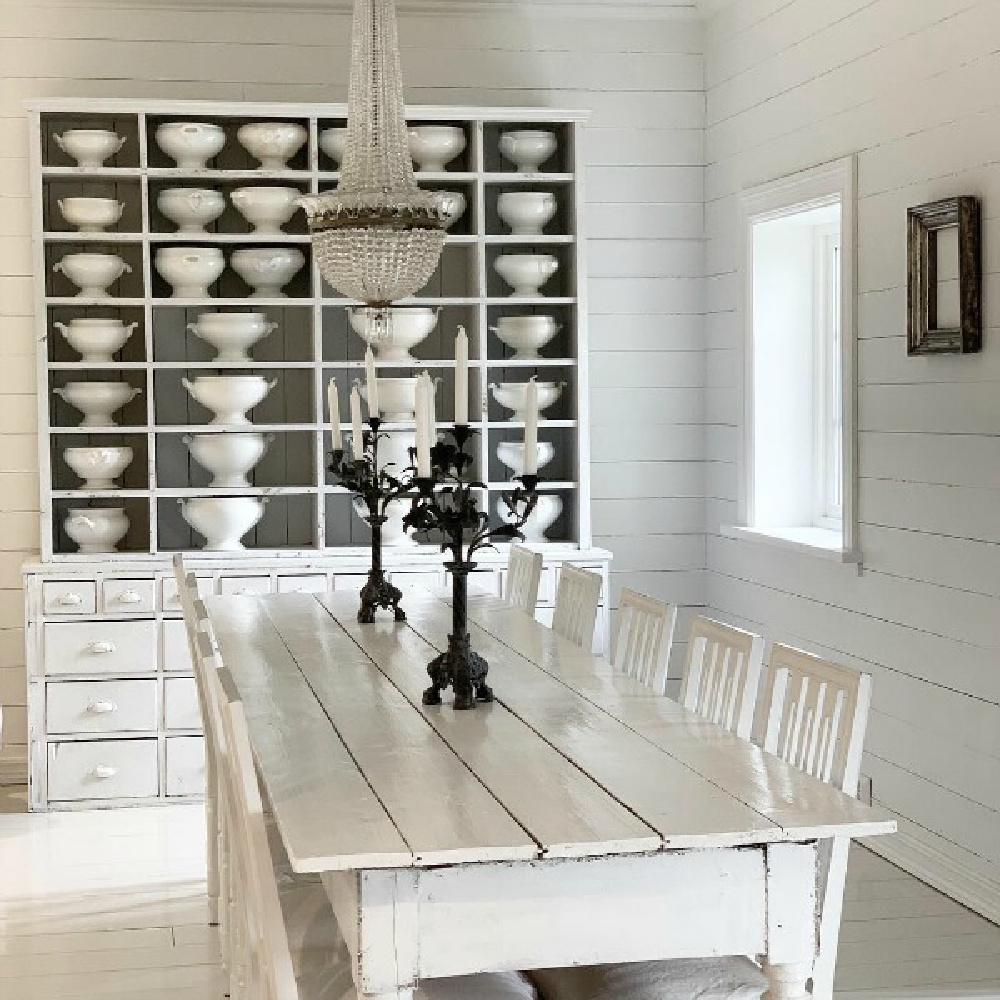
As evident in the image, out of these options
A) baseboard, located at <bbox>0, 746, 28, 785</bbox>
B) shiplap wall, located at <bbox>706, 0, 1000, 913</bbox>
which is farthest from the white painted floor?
baseboard, located at <bbox>0, 746, 28, 785</bbox>

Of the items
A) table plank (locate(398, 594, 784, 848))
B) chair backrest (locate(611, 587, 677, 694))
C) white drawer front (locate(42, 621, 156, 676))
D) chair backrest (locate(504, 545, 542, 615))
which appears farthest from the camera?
white drawer front (locate(42, 621, 156, 676))

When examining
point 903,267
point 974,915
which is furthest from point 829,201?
point 974,915

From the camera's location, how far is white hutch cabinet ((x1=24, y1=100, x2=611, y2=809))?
Answer: 563cm

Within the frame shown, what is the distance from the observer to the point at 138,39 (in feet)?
19.6

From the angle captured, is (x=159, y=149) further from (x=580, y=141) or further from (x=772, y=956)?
(x=772, y=956)

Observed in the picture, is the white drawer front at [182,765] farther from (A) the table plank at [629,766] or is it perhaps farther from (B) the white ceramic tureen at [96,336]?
(A) the table plank at [629,766]

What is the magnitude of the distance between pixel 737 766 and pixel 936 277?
7.19 ft

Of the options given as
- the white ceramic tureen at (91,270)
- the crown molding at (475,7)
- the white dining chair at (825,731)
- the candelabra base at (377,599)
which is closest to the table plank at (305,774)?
the candelabra base at (377,599)

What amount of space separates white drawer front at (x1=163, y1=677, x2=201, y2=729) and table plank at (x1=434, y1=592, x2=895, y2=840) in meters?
2.25

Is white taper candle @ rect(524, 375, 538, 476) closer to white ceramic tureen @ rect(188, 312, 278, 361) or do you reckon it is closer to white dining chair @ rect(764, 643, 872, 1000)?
white dining chair @ rect(764, 643, 872, 1000)

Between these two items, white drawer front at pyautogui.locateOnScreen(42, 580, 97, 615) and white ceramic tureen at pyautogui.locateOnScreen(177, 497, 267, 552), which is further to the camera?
white ceramic tureen at pyautogui.locateOnScreen(177, 497, 267, 552)

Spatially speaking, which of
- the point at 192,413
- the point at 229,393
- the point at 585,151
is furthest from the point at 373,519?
the point at 585,151

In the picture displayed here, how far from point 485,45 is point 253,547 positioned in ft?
6.76

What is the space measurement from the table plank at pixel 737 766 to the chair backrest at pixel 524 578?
35.8 inches
